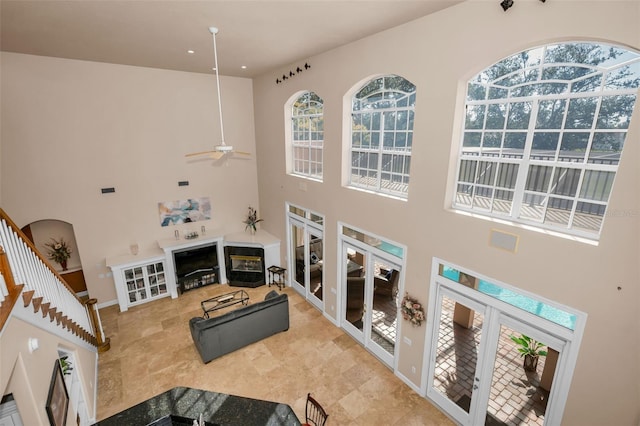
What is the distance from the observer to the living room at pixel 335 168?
304 cm

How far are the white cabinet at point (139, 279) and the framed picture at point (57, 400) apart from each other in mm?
4211

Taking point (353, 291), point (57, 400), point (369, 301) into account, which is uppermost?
point (57, 400)

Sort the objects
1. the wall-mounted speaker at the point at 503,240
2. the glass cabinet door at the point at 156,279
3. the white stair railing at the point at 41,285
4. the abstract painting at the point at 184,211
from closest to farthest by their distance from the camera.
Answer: the white stair railing at the point at 41,285, the wall-mounted speaker at the point at 503,240, the glass cabinet door at the point at 156,279, the abstract painting at the point at 184,211

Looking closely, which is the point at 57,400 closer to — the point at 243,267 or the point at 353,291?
the point at 353,291

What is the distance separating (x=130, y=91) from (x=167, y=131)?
4.00 ft

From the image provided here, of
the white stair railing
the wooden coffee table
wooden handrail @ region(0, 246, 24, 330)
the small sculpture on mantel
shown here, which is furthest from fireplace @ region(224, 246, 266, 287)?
wooden handrail @ region(0, 246, 24, 330)

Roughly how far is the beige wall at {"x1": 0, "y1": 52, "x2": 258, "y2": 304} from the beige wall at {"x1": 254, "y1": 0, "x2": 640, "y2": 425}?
13.0 ft

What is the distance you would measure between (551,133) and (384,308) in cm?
420

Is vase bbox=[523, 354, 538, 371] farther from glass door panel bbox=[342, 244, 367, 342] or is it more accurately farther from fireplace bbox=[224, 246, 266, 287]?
fireplace bbox=[224, 246, 266, 287]

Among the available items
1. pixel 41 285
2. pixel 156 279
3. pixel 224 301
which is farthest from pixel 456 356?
pixel 156 279

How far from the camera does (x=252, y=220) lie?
9.70 m

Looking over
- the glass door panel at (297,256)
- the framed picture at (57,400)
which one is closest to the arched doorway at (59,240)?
the framed picture at (57,400)

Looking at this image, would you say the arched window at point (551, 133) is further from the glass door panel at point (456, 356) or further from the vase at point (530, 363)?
the vase at point (530, 363)

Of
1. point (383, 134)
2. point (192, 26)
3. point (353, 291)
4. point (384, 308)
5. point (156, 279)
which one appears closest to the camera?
point (192, 26)
